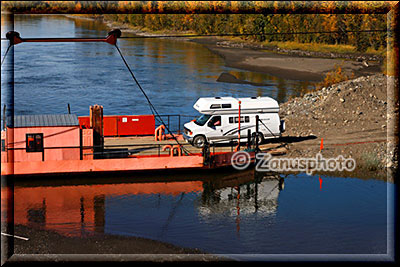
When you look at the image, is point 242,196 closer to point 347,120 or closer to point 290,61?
point 347,120

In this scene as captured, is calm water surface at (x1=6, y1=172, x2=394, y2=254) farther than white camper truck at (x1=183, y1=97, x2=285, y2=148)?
No

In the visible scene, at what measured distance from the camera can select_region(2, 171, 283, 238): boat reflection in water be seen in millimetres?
23984

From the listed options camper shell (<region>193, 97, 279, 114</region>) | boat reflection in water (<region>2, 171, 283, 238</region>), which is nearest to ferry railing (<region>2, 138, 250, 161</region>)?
boat reflection in water (<region>2, 171, 283, 238</region>)

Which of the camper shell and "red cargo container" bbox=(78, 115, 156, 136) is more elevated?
the camper shell

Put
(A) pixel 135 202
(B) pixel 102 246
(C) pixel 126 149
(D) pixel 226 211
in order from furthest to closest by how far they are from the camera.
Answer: (C) pixel 126 149 < (A) pixel 135 202 < (D) pixel 226 211 < (B) pixel 102 246

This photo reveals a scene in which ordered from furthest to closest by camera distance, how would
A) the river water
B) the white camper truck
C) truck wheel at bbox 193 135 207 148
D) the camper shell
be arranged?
truck wheel at bbox 193 135 207 148
the white camper truck
the camper shell
the river water

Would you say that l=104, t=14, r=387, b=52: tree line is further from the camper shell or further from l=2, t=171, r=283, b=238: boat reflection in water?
l=2, t=171, r=283, b=238: boat reflection in water

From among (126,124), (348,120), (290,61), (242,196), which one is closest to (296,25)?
(290,61)

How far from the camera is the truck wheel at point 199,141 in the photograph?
102ft

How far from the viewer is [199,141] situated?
31.2 m

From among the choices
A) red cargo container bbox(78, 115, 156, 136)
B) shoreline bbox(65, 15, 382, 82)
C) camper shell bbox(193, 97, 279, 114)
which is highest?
shoreline bbox(65, 15, 382, 82)

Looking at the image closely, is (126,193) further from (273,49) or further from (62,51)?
(273,49)

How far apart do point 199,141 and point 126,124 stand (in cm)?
449

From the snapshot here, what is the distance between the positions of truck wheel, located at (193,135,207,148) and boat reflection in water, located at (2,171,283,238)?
1930 mm
